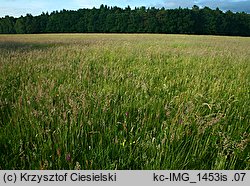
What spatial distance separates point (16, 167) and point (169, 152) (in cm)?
117

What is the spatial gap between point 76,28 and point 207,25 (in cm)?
4535

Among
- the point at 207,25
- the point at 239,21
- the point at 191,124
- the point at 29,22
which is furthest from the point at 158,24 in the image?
the point at 191,124

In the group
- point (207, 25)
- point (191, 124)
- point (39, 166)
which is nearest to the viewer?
point (39, 166)

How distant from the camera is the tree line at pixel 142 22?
77.8 m

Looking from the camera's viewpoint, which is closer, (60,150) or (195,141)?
(60,150)

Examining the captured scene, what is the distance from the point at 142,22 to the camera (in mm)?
80812

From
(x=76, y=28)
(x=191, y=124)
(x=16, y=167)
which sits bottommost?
(x=16, y=167)

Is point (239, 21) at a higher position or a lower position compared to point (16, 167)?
higher

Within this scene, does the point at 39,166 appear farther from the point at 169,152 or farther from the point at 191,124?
the point at 191,124

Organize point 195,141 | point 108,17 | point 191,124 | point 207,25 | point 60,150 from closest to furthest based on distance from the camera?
point 60,150 → point 195,141 → point 191,124 → point 207,25 → point 108,17

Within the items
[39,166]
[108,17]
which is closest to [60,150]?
[39,166]

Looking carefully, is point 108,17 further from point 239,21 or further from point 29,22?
point 239,21

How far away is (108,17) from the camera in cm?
8431

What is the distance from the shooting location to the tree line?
77.8 meters
